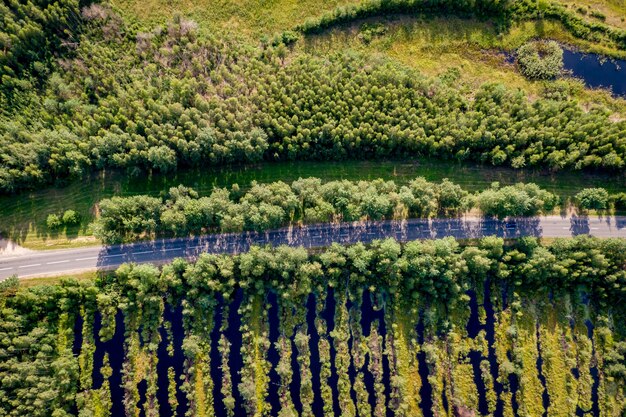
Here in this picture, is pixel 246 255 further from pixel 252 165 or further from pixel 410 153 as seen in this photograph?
pixel 410 153

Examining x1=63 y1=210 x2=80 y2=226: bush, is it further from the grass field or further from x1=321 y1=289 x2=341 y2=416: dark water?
the grass field

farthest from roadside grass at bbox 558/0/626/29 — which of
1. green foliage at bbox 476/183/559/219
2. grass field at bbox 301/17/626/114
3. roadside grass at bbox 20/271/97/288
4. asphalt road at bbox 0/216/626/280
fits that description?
roadside grass at bbox 20/271/97/288

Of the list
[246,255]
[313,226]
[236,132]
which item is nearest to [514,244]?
[313,226]

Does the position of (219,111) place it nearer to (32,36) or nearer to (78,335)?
(32,36)

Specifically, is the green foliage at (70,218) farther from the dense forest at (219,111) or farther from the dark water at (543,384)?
the dark water at (543,384)

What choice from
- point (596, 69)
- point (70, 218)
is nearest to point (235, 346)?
point (70, 218)
